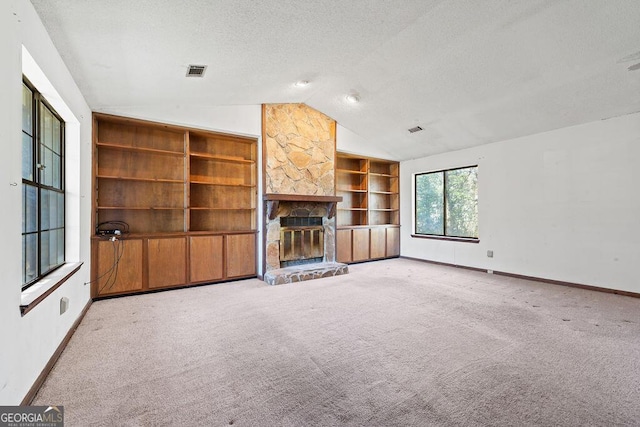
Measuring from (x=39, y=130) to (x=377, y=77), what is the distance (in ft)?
13.0

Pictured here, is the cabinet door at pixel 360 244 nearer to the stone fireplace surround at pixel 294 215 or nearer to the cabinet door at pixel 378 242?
the cabinet door at pixel 378 242

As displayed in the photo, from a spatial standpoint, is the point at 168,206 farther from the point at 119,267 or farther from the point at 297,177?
the point at 297,177

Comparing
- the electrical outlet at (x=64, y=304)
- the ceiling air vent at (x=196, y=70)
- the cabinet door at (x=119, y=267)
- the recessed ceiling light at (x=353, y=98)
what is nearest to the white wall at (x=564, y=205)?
the recessed ceiling light at (x=353, y=98)

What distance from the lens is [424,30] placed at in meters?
3.17

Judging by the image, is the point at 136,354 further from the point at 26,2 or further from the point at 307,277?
the point at 307,277

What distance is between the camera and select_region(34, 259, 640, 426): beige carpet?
170cm

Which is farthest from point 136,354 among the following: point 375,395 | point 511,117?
point 511,117

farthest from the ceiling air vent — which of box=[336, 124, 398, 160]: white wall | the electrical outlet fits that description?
box=[336, 124, 398, 160]: white wall

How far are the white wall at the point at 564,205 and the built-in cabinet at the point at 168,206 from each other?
4.61 m

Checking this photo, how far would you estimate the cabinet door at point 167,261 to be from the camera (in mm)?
4258

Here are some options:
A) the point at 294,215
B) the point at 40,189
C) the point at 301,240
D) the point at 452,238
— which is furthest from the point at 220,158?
the point at 452,238

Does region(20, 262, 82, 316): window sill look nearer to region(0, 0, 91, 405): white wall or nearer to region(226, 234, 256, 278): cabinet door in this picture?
region(0, 0, 91, 405): white wall

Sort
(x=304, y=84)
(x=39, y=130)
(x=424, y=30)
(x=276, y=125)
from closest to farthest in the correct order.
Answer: (x=39, y=130)
(x=424, y=30)
(x=304, y=84)
(x=276, y=125)

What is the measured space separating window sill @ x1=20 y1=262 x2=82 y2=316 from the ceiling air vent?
7.88 ft
